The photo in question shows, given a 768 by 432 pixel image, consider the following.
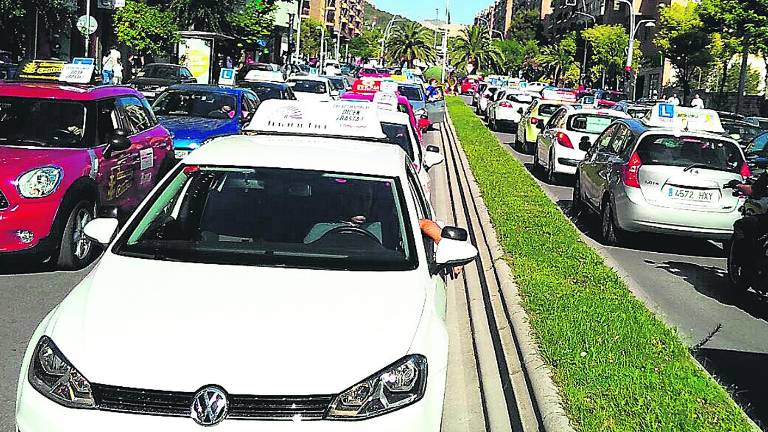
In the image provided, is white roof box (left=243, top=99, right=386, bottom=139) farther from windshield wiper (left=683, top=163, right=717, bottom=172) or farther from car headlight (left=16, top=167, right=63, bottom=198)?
windshield wiper (left=683, top=163, right=717, bottom=172)

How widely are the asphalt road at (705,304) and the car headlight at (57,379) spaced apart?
408 centimetres

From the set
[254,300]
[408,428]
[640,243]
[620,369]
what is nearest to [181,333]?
[254,300]

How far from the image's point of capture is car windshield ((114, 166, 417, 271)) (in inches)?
193

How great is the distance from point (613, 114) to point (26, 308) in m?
15.2

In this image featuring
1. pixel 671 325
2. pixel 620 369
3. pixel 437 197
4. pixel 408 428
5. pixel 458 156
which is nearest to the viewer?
pixel 408 428

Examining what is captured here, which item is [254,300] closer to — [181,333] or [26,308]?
[181,333]

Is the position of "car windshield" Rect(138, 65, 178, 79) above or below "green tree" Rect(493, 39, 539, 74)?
below

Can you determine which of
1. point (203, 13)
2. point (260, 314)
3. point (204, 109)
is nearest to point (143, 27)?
point (203, 13)

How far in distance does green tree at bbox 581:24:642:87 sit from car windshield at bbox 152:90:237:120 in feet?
204

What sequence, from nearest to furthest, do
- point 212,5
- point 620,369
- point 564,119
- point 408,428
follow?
point 408,428 → point 620,369 → point 564,119 → point 212,5

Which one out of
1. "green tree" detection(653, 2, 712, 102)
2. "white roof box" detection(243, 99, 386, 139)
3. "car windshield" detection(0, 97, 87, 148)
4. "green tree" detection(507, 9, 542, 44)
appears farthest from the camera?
"green tree" detection(507, 9, 542, 44)

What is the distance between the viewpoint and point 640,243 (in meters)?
13.2

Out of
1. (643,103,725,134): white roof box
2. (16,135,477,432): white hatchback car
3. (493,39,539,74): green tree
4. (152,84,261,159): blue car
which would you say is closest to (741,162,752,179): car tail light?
(643,103,725,134): white roof box

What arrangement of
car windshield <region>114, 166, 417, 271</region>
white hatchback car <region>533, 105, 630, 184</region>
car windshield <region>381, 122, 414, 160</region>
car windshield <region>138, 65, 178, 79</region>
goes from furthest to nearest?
car windshield <region>138, 65, 178, 79</region>, white hatchback car <region>533, 105, 630, 184</region>, car windshield <region>381, 122, 414, 160</region>, car windshield <region>114, 166, 417, 271</region>
